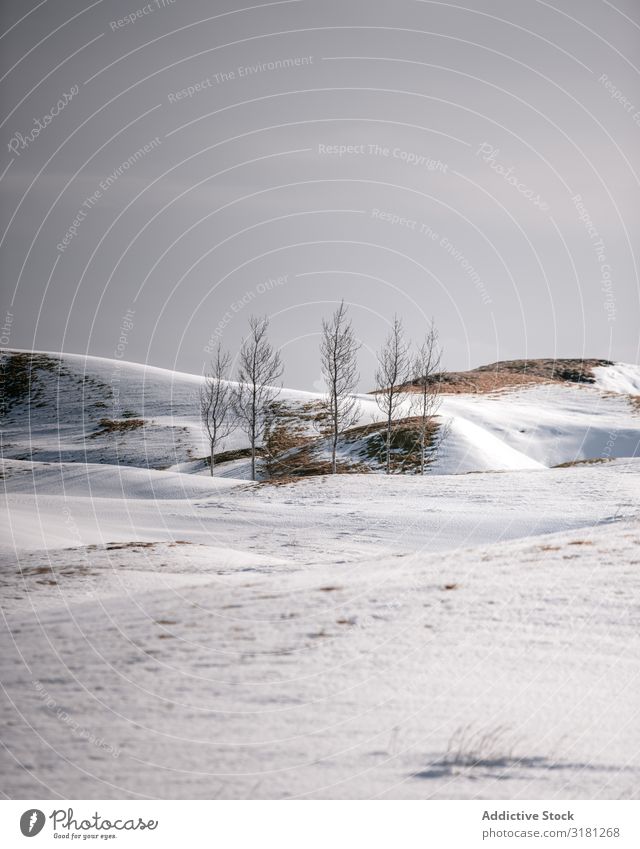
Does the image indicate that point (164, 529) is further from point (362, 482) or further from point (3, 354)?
point (3, 354)

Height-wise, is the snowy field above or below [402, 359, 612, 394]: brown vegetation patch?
below

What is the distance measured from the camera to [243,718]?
13.8 feet

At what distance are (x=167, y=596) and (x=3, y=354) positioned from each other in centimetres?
7904
